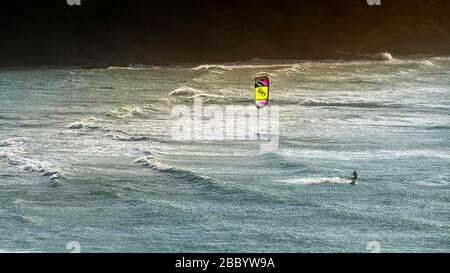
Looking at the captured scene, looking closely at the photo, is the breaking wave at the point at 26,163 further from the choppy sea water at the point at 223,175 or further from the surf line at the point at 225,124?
the surf line at the point at 225,124

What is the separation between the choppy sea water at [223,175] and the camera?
35.2m

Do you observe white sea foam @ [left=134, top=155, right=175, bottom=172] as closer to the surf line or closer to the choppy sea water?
the choppy sea water

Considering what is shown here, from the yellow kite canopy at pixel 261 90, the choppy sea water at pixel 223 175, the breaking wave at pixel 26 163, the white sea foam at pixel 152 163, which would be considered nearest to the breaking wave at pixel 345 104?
the choppy sea water at pixel 223 175

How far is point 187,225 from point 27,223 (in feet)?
20.6

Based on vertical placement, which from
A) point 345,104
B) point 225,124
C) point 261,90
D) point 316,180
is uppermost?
point 261,90

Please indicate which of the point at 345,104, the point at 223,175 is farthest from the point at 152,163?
the point at 345,104

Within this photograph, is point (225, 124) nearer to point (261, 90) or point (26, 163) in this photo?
point (261, 90)

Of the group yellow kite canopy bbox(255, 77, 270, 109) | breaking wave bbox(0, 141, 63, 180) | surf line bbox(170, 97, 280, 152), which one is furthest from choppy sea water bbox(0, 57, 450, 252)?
yellow kite canopy bbox(255, 77, 270, 109)

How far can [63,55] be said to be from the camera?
95.6 m

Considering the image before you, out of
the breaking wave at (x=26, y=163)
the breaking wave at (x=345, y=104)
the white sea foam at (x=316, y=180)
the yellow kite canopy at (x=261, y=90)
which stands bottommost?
the white sea foam at (x=316, y=180)

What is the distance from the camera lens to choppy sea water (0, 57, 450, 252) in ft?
116

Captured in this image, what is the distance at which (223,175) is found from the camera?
43.7 m
